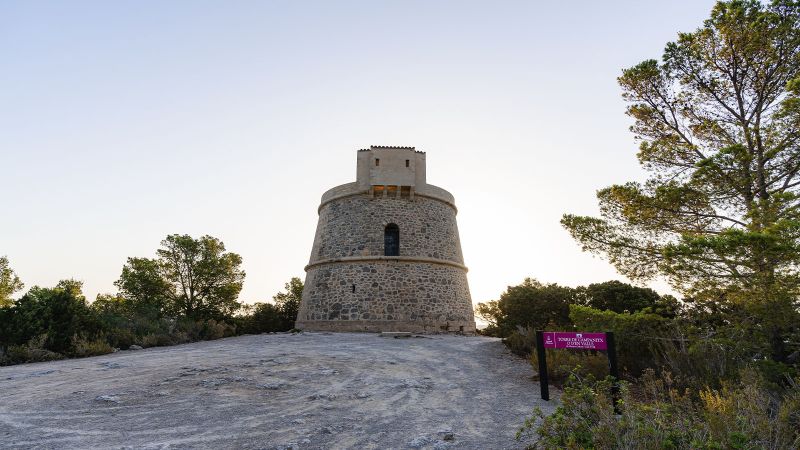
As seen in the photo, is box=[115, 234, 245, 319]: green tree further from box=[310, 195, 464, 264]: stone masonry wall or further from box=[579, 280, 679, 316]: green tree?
box=[579, 280, 679, 316]: green tree

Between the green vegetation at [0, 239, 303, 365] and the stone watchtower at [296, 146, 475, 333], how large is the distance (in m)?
4.30

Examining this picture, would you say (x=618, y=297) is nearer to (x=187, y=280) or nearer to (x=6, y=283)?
(x=187, y=280)

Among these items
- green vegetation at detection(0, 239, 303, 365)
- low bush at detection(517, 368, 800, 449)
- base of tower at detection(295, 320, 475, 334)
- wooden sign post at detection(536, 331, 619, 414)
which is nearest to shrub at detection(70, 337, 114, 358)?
green vegetation at detection(0, 239, 303, 365)

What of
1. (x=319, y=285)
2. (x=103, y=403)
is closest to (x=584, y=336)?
(x=103, y=403)

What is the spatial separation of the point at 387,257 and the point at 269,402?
482 inches

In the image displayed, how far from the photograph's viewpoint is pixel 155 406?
5883 millimetres

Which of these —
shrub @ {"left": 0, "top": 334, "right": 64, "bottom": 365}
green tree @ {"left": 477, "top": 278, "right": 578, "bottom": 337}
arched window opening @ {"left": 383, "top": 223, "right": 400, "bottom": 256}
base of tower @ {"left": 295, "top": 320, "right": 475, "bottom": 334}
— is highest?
arched window opening @ {"left": 383, "top": 223, "right": 400, "bottom": 256}

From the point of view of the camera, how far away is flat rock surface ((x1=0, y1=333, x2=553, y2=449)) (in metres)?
4.79

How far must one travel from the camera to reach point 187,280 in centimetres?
2323

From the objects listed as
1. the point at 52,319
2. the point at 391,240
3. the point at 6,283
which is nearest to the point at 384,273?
the point at 391,240

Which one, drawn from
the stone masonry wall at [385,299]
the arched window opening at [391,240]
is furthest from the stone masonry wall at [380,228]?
the stone masonry wall at [385,299]

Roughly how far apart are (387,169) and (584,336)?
1416cm

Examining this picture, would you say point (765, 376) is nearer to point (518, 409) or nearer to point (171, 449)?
point (518, 409)

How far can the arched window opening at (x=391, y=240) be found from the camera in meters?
19.1
